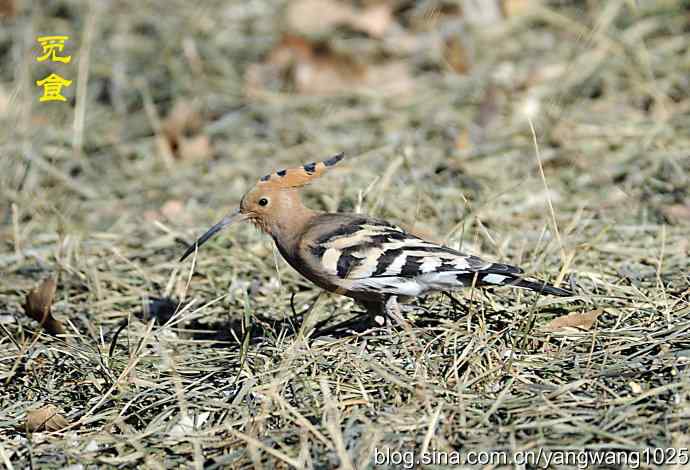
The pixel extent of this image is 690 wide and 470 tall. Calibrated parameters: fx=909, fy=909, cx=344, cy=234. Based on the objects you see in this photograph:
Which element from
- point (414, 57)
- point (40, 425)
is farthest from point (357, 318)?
point (414, 57)

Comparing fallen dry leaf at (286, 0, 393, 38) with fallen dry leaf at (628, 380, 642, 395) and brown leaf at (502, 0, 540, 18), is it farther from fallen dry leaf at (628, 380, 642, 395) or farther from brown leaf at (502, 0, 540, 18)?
fallen dry leaf at (628, 380, 642, 395)

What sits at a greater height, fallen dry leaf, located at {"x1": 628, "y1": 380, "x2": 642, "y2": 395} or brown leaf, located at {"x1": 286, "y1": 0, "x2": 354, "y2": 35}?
brown leaf, located at {"x1": 286, "y1": 0, "x2": 354, "y2": 35}

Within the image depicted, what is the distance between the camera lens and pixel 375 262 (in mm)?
3084

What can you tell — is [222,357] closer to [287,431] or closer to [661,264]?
[287,431]

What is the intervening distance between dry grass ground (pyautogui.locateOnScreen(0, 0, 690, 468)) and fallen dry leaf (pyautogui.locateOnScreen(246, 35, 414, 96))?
0.20 feet

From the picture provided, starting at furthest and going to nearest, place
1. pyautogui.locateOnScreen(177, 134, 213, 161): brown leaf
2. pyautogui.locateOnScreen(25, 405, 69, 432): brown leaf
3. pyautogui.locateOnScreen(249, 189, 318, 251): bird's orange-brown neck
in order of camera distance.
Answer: pyautogui.locateOnScreen(177, 134, 213, 161): brown leaf < pyautogui.locateOnScreen(249, 189, 318, 251): bird's orange-brown neck < pyautogui.locateOnScreen(25, 405, 69, 432): brown leaf

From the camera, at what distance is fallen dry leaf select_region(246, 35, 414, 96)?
5992 mm

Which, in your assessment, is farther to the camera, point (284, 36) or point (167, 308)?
Result: point (284, 36)

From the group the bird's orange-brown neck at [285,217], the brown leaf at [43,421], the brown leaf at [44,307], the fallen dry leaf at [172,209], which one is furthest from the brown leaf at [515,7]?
the brown leaf at [43,421]

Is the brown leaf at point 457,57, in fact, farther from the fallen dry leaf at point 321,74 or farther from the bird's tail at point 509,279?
the bird's tail at point 509,279

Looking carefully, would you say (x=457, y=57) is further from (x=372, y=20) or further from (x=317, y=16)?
(x=317, y=16)

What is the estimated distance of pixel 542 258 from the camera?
3426 mm

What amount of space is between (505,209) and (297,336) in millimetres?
1738

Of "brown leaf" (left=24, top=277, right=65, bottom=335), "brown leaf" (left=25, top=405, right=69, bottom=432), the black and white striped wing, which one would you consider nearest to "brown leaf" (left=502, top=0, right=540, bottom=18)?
the black and white striped wing
